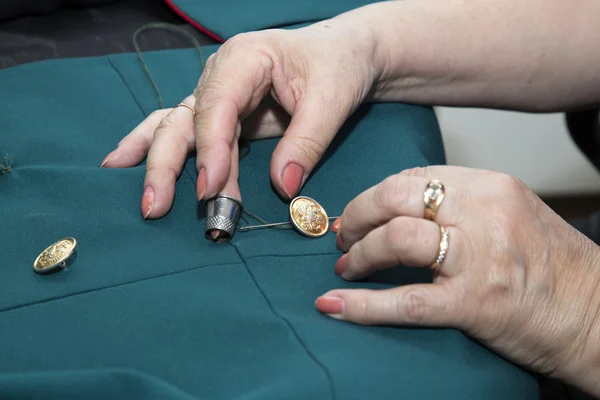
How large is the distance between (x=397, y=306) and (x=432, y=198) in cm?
13

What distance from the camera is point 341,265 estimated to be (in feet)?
2.66

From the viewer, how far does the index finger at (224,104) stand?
0.85 m

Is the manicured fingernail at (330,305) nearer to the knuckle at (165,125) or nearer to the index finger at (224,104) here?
the index finger at (224,104)

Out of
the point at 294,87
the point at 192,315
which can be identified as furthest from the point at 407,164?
the point at 192,315

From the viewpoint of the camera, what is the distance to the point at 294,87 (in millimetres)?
965

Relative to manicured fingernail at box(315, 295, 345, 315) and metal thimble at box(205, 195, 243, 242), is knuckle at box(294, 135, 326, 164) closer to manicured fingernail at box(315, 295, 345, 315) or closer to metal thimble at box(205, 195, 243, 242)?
metal thimble at box(205, 195, 243, 242)

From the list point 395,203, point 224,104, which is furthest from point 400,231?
point 224,104

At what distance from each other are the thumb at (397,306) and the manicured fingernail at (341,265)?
0.05 m

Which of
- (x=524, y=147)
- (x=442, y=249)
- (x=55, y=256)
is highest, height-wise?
(x=442, y=249)

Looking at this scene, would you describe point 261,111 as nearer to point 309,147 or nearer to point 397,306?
point 309,147

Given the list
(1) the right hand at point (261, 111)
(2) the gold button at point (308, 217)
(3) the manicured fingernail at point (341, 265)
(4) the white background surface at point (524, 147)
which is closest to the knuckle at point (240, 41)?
→ (1) the right hand at point (261, 111)

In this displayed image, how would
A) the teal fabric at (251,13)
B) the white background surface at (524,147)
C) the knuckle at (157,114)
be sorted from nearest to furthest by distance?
the knuckle at (157,114) → the teal fabric at (251,13) → the white background surface at (524,147)

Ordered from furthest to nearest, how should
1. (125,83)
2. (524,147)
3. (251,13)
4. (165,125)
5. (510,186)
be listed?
1. (524,147)
2. (251,13)
3. (125,83)
4. (165,125)
5. (510,186)

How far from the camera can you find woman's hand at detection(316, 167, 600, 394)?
2.45 feet
